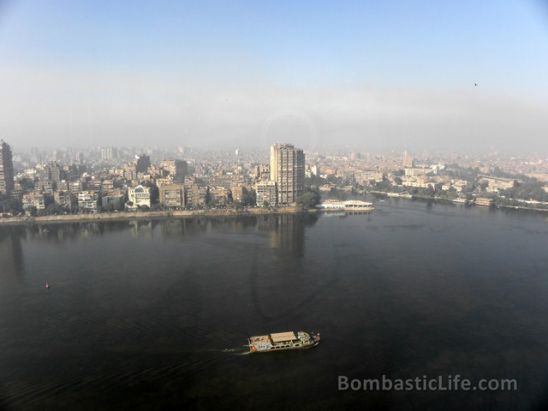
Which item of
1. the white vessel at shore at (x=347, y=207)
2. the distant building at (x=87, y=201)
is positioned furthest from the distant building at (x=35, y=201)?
the white vessel at shore at (x=347, y=207)

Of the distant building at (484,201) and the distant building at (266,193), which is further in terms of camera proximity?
the distant building at (484,201)

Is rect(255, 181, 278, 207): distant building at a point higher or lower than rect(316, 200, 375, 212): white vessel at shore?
higher

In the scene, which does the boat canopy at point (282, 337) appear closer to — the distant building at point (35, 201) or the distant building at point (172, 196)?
the distant building at point (172, 196)

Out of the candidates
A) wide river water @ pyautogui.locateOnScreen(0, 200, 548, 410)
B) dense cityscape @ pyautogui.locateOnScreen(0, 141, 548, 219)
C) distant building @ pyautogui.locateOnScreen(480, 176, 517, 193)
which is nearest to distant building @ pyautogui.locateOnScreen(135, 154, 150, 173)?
dense cityscape @ pyautogui.locateOnScreen(0, 141, 548, 219)

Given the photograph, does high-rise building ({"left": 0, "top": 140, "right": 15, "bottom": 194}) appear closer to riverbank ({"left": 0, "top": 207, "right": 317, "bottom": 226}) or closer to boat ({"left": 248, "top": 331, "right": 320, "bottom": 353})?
riverbank ({"left": 0, "top": 207, "right": 317, "bottom": 226})

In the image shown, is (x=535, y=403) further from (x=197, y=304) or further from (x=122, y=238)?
(x=122, y=238)

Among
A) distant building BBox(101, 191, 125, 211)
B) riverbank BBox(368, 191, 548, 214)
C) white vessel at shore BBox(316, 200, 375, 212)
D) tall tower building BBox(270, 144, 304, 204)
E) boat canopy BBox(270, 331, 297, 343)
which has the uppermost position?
tall tower building BBox(270, 144, 304, 204)
